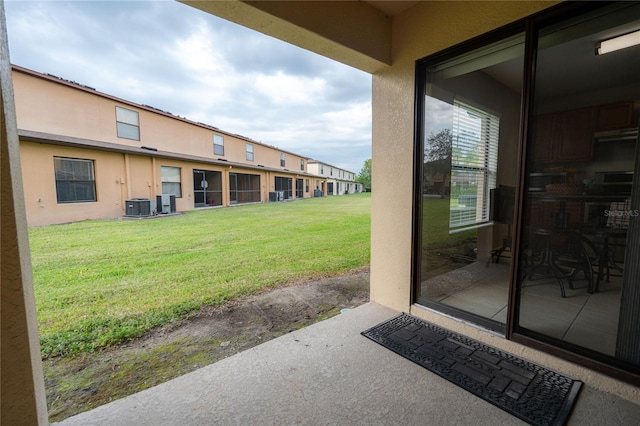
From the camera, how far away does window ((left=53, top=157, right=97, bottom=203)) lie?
836cm

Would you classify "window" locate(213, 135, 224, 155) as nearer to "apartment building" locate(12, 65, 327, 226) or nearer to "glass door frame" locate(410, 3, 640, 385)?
"apartment building" locate(12, 65, 327, 226)

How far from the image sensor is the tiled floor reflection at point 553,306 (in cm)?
174

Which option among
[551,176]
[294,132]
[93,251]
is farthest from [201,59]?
[294,132]

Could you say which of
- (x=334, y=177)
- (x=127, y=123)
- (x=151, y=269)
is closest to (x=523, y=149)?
(x=151, y=269)

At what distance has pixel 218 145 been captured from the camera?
54.0 ft

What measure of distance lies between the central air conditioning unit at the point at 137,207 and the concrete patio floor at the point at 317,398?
9.91 m

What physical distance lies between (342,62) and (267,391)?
2.56 m

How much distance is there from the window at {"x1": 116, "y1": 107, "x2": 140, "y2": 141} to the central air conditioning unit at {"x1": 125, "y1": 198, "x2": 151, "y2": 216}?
11.5 ft

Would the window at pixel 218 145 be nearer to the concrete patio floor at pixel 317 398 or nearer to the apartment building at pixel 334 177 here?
the apartment building at pixel 334 177

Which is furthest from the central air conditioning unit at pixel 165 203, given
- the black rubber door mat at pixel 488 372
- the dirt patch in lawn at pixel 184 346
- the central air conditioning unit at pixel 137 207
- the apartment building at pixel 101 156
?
the black rubber door mat at pixel 488 372

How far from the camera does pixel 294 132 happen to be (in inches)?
1405

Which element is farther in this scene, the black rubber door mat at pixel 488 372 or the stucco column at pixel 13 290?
the black rubber door mat at pixel 488 372

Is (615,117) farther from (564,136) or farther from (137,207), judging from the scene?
(137,207)

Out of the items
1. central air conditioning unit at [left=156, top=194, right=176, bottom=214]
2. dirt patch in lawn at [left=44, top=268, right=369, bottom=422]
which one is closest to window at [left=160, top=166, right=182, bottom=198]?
central air conditioning unit at [left=156, top=194, right=176, bottom=214]
